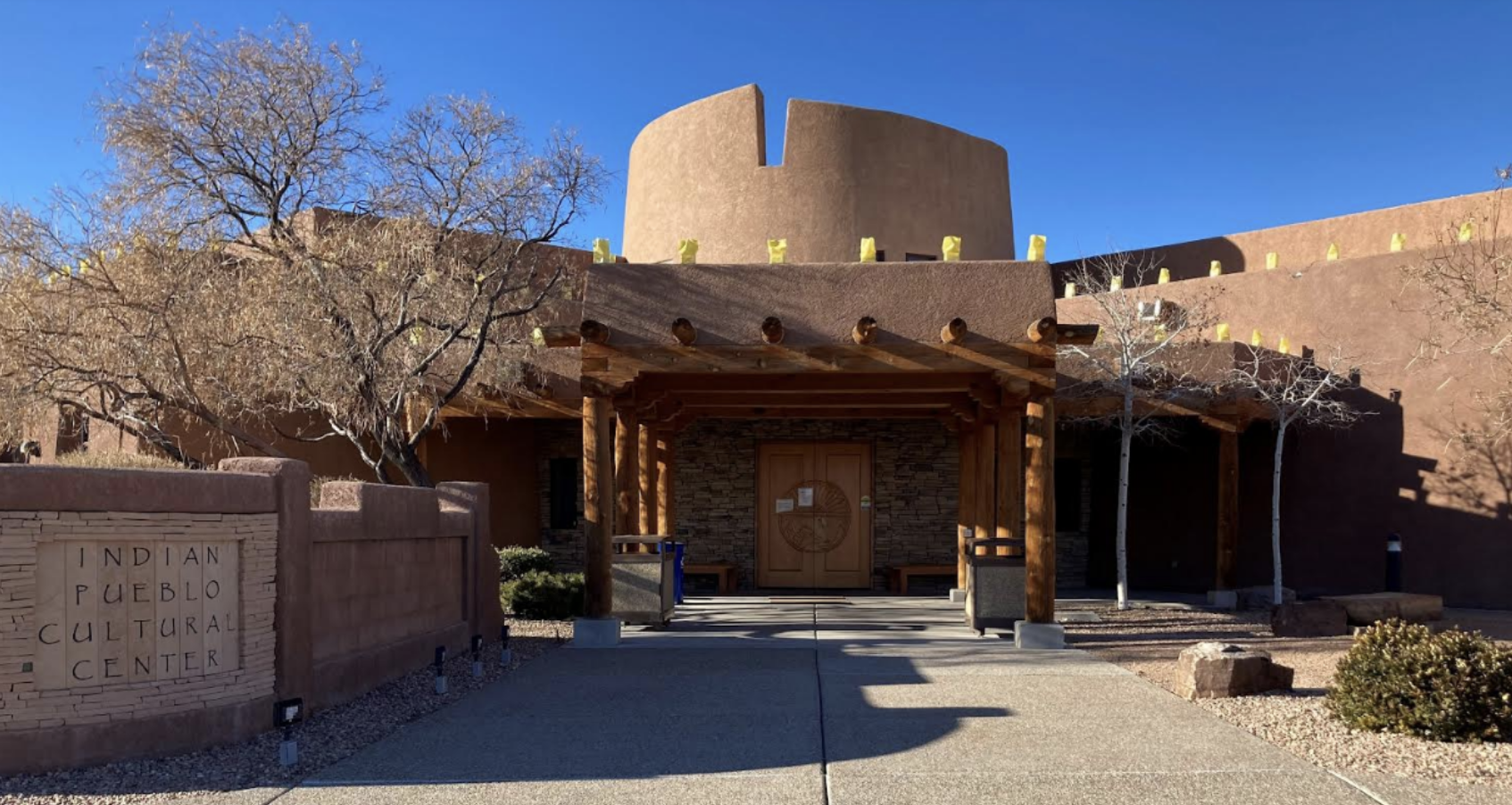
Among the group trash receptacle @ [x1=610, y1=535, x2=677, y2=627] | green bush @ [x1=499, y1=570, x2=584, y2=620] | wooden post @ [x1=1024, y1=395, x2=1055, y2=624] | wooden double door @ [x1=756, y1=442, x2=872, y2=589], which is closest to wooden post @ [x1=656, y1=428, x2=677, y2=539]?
wooden double door @ [x1=756, y1=442, x2=872, y2=589]

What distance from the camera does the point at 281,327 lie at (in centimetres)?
1162

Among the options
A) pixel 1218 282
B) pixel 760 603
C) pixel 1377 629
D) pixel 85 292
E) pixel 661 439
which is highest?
pixel 1218 282

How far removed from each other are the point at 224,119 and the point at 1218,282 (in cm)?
1624

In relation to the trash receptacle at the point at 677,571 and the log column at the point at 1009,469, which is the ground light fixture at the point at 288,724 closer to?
the log column at the point at 1009,469

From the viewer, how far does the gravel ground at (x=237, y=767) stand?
5.87m

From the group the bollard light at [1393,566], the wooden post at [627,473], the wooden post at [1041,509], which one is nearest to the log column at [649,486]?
the wooden post at [627,473]

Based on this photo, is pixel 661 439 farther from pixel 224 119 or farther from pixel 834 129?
pixel 224 119

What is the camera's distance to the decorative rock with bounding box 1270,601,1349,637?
1306 centimetres

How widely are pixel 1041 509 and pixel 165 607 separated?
8.08 metres

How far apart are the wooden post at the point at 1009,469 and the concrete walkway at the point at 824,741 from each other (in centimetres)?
278

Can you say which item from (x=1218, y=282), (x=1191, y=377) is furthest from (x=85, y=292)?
(x=1218, y=282)

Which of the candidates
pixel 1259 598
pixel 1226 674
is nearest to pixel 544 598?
pixel 1226 674

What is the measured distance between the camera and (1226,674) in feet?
28.1

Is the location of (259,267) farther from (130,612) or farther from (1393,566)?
(1393,566)
